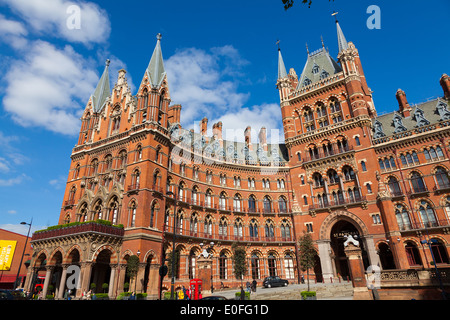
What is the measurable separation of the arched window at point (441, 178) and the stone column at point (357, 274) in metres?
24.1

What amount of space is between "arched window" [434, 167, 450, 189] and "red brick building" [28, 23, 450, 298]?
139 millimetres

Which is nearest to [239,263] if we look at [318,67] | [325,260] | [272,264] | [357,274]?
[272,264]

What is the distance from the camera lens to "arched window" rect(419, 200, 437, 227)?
37059 millimetres

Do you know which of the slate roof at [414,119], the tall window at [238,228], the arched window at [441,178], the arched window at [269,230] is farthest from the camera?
the arched window at [269,230]

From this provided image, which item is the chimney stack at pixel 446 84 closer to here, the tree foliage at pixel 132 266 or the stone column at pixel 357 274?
the stone column at pixel 357 274

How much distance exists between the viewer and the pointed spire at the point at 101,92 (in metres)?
44.8

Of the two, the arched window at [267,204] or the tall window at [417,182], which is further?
the arched window at [267,204]

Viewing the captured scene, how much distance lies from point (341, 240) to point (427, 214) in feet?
41.2

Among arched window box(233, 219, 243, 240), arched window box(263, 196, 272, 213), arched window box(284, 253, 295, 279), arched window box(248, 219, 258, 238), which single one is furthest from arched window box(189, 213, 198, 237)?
arched window box(284, 253, 295, 279)

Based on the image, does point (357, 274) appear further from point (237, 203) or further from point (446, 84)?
point (446, 84)

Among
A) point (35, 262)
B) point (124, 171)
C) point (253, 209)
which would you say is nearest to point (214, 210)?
point (253, 209)

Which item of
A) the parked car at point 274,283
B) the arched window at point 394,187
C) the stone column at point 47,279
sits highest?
the arched window at point 394,187

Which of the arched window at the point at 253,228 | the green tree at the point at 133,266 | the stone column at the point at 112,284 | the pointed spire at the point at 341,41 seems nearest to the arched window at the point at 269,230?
the arched window at the point at 253,228
